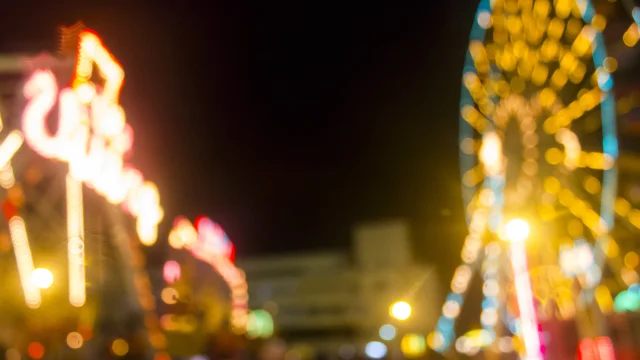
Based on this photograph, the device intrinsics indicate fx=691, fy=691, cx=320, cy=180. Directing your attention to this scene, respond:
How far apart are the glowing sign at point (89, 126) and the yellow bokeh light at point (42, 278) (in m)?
1.79

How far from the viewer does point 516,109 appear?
14.0 metres

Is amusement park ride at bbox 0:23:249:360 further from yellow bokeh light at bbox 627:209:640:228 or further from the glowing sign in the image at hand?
yellow bokeh light at bbox 627:209:640:228

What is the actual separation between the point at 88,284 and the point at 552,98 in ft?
30.7

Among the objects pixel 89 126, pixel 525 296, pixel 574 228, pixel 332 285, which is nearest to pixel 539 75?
pixel 574 228

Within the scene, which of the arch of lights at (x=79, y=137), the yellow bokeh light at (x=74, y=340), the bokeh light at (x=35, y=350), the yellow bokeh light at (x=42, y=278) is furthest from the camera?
the yellow bokeh light at (x=42, y=278)

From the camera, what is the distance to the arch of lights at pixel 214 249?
26.8 meters

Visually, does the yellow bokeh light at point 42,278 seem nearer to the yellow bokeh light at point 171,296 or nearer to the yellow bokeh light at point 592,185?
the yellow bokeh light at point 171,296

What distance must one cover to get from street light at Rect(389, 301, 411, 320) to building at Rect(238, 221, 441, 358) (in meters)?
35.2

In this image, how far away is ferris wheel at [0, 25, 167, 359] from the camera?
9836 millimetres

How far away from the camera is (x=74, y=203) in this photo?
38.2 feet

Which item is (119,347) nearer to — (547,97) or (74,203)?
(74,203)

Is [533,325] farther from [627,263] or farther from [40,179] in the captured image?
[627,263]

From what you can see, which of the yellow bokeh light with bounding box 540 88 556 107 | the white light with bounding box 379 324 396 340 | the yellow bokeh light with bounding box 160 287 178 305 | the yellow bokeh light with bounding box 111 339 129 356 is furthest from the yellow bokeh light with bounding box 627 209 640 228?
the yellow bokeh light with bounding box 111 339 129 356

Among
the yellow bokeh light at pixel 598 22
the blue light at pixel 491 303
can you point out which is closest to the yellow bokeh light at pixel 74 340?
the blue light at pixel 491 303
